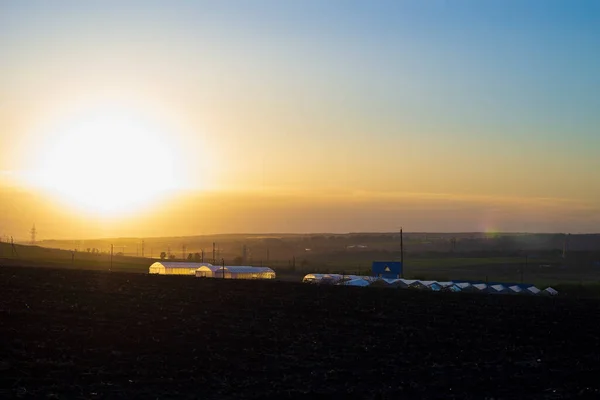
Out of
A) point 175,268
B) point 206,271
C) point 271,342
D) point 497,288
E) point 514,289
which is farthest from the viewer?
point 175,268

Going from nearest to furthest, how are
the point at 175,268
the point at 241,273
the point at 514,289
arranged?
1. the point at 514,289
2. the point at 241,273
3. the point at 175,268

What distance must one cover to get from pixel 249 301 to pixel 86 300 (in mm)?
8335

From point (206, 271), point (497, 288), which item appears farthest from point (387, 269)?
point (206, 271)

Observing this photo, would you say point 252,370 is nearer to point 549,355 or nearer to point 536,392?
point 536,392

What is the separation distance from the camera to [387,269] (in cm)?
10106

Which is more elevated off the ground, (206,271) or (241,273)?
(206,271)

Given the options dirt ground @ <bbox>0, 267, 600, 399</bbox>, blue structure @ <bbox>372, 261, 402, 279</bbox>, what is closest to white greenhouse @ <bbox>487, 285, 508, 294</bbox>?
blue structure @ <bbox>372, 261, 402, 279</bbox>

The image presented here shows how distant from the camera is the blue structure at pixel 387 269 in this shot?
3927 inches

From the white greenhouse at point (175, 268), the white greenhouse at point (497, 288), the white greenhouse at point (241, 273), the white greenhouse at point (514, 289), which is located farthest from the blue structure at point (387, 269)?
the white greenhouse at point (175, 268)

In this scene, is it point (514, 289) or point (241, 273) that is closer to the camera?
point (514, 289)

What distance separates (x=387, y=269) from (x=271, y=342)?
72.7m

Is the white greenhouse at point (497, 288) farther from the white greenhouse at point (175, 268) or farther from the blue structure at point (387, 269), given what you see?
the white greenhouse at point (175, 268)

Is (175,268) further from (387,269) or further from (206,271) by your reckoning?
(387,269)

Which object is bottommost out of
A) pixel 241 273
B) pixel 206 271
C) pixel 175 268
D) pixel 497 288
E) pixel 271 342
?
pixel 497 288
